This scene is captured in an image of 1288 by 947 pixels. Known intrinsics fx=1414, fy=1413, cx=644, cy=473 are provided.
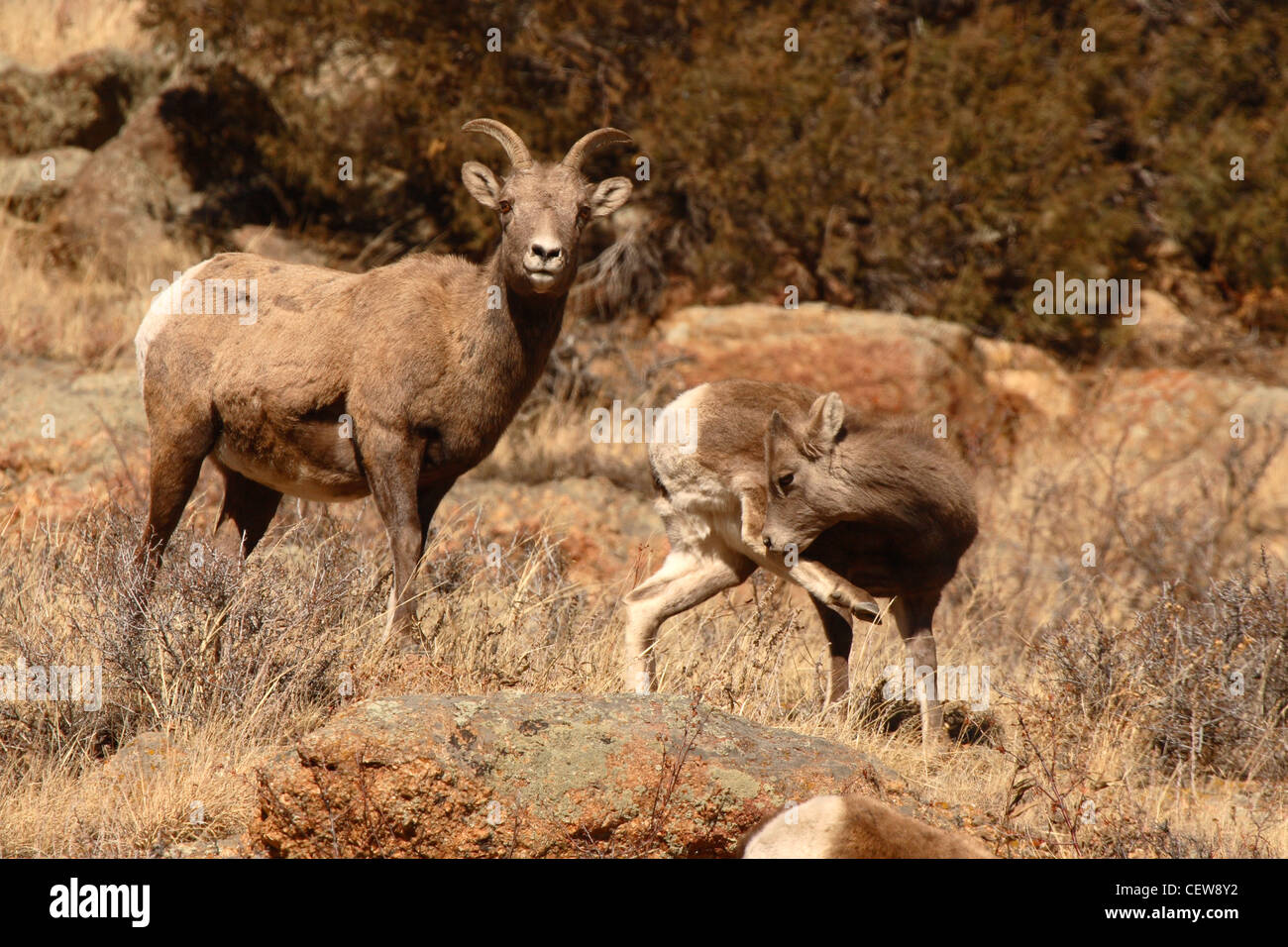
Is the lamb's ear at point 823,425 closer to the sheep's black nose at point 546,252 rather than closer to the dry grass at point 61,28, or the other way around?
the sheep's black nose at point 546,252

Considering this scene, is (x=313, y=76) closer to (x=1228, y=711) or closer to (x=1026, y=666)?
(x=1026, y=666)

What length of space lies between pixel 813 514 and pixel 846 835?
8.61ft

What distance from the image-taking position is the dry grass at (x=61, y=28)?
56.9 feet

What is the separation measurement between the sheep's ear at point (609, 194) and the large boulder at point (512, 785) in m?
3.15

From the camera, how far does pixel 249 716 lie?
520cm

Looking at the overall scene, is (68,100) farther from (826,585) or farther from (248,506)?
(826,585)

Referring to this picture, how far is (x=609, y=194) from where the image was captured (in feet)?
22.8

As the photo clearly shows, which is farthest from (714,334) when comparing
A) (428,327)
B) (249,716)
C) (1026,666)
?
(249,716)

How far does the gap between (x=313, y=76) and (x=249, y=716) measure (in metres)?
10.5

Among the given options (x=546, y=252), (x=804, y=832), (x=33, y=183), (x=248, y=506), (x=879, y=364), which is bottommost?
(x=804, y=832)

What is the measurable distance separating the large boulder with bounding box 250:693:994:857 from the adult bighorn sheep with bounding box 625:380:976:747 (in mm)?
1927

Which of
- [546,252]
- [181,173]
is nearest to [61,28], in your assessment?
[181,173]

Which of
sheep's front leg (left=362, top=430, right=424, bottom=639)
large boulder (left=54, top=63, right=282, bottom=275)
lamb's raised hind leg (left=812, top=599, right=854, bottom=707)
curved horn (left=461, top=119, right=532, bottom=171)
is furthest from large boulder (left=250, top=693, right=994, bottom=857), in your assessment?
large boulder (left=54, top=63, right=282, bottom=275)

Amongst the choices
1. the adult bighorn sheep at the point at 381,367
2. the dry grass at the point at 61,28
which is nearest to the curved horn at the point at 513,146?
the adult bighorn sheep at the point at 381,367
